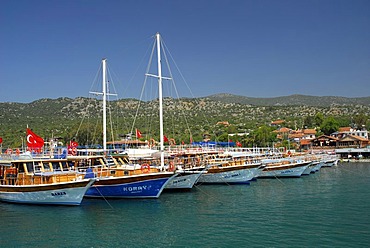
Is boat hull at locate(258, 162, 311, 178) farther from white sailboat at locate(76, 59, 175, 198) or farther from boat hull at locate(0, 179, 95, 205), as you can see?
boat hull at locate(0, 179, 95, 205)

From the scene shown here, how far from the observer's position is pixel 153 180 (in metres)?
34.1

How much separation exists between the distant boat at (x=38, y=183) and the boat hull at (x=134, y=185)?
119 inches

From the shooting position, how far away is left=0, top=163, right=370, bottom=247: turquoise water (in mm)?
22516

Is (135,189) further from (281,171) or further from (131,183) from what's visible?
(281,171)

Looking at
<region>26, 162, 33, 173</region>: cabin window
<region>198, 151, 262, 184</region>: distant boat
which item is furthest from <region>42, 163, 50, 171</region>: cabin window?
<region>198, 151, 262, 184</region>: distant boat

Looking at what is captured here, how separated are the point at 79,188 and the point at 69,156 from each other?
7400 millimetres

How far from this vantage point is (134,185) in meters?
34.1

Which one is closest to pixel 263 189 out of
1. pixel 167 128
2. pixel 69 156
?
pixel 69 156

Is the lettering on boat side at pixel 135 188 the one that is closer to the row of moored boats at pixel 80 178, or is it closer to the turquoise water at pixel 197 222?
the row of moored boats at pixel 80 178

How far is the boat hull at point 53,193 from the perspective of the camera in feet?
101

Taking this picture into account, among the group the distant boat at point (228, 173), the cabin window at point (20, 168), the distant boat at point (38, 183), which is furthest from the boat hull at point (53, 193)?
the distant boat at point (228, 173)

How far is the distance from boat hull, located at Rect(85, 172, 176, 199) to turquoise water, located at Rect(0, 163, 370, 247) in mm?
823

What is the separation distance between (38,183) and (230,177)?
22.9m

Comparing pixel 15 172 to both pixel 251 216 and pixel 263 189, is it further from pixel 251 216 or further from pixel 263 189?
pixel 263 189
